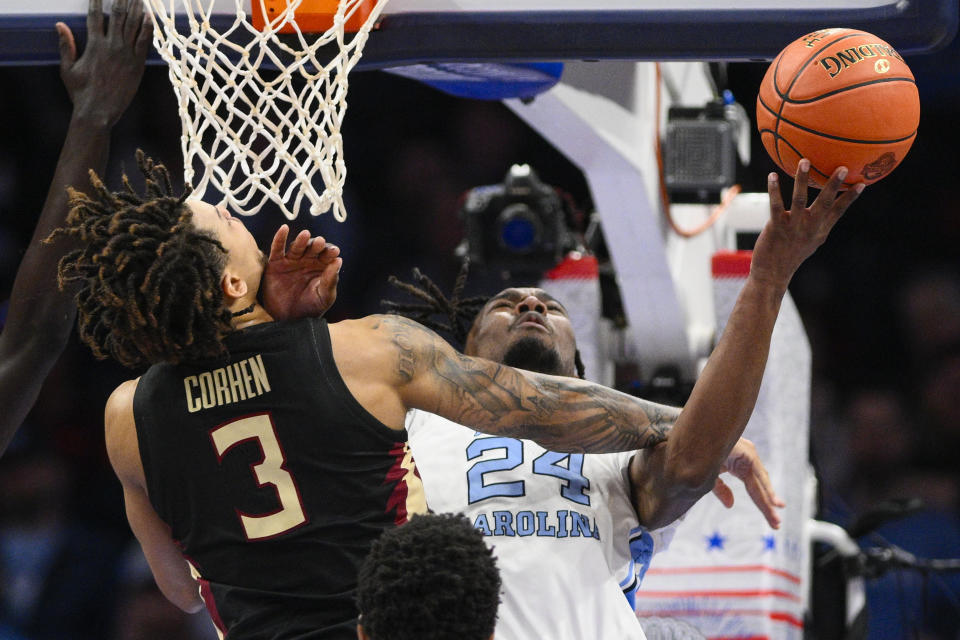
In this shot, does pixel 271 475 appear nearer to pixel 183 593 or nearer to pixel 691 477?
pixel 183 593

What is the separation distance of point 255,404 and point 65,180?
3.77 ft

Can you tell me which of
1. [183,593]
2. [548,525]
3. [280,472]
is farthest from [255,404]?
[548,525]

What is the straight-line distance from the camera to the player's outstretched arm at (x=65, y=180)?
→ 9.92 ft

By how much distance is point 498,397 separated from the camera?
2.37m

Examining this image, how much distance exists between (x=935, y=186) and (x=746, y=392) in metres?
6.07

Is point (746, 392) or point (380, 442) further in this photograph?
point (746, 392)

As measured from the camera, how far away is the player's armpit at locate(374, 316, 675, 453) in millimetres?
2334

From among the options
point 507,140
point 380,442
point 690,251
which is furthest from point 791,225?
point 507,140

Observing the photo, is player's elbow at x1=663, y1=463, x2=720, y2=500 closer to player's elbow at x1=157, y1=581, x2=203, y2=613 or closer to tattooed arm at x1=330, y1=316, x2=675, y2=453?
tattooed arm at x1=330, y1=316, x2=675, y2=453

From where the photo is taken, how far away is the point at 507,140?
→ 8148mm

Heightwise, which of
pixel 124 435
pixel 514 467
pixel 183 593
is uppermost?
pixel 124 435

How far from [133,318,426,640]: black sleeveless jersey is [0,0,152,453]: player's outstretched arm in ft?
2.99

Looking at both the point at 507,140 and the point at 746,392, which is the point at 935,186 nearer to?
the point at 507,140

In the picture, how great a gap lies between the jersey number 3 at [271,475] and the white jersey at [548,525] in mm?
819
